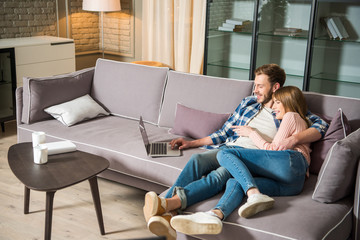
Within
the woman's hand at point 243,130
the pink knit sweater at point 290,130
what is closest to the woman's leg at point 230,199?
the pink knit sweater at point 290,130

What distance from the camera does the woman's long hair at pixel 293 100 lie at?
8.02 feet

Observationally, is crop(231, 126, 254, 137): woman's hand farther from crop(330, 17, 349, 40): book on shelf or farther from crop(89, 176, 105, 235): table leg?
crop(330, 17, 349, 40): book on shelf

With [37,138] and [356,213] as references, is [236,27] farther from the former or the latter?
[356,213]

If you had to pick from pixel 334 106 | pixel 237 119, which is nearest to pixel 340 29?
pixel 334 106

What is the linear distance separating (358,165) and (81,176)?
1365 mm

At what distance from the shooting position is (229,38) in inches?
177

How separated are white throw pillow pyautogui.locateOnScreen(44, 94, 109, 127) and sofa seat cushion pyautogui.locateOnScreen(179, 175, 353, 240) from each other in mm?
1452

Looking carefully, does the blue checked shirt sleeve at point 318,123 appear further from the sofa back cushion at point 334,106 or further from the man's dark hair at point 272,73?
the man's dark hair at point 272,73

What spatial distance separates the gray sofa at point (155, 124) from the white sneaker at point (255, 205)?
0.03 meters

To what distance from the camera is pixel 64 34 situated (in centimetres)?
530

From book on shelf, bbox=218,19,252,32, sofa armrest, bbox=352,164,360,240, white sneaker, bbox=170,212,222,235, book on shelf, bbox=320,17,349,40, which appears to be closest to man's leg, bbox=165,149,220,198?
white sneaker, bbox=170,212,222,235

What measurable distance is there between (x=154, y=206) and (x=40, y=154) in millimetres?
762

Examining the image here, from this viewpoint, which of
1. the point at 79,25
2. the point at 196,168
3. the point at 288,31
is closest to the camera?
the point at 196,168

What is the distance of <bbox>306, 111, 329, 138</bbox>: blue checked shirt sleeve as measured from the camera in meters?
2.41
